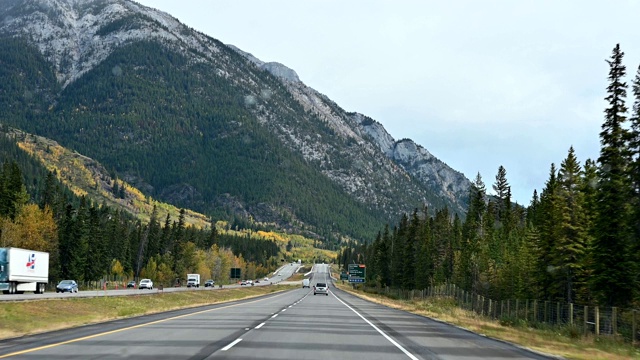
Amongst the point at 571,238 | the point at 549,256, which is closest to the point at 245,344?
the point at 571,238

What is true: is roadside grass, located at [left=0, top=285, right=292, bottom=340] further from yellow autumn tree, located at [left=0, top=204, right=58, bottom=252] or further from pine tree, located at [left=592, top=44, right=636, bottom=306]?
yellow autumn tree, located at [left=0, top=204, right=58, bottom=252]

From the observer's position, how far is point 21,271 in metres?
56.1

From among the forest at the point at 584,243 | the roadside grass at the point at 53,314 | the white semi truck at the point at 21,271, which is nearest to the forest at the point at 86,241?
the white semi truck at the point at 21,271

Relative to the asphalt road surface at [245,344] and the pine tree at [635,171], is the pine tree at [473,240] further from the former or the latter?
the asphalt road surface at [245,344]

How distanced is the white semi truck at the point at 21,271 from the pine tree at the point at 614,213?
5083 cm

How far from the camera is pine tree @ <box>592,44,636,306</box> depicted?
40500 mm

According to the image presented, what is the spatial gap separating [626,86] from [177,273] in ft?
413

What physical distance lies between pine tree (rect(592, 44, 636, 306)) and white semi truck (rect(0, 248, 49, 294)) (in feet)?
167

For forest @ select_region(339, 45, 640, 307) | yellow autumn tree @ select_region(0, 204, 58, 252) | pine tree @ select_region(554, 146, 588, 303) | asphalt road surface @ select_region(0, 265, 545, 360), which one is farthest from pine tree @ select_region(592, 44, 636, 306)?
yellow autumn tree @ select_region(0, 204, 58, 252)

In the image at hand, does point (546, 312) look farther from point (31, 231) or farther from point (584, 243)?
point (31, 231)

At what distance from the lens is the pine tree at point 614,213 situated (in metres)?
40.5

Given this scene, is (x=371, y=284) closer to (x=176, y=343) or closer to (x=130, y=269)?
(x=130, y=269)

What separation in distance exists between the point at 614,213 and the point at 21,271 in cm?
5284

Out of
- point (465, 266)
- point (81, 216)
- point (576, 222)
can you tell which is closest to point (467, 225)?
point (465, 266)
